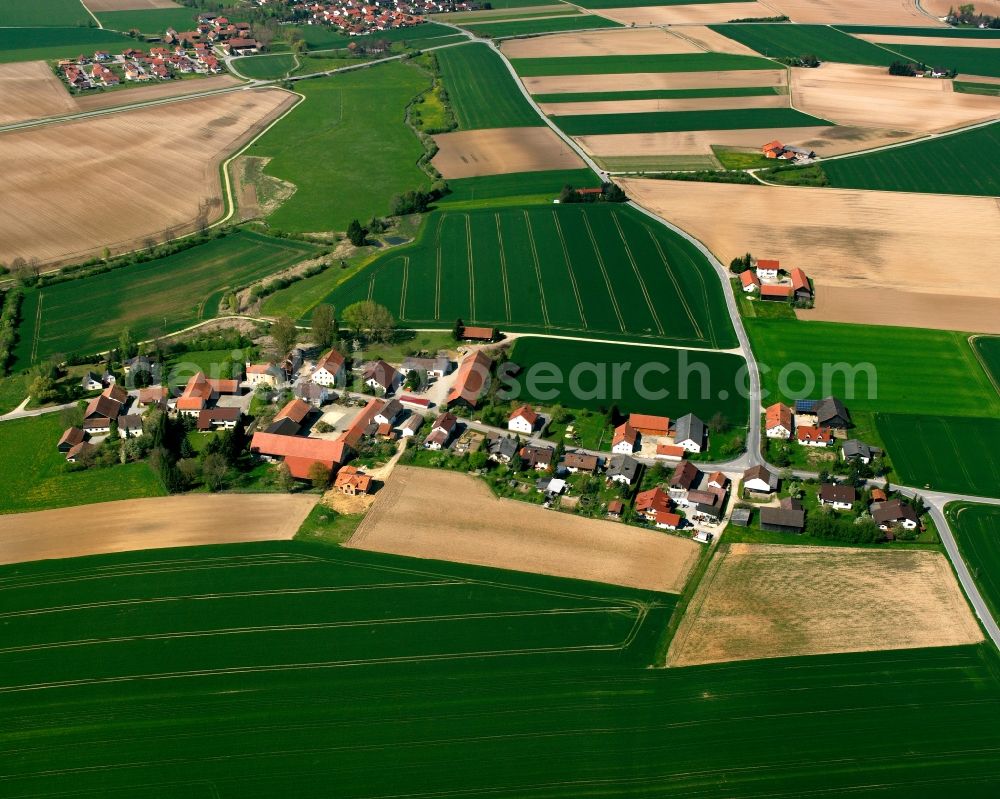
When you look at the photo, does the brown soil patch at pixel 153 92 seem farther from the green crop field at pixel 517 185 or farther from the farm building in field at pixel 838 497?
the farm building in field at pixel 838 497

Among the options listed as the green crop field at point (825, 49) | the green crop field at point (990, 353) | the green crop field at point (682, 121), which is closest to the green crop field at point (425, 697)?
the green crop field at point (990, 353)

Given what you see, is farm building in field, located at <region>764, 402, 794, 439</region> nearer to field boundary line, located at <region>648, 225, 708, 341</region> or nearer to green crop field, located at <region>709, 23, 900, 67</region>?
field boundary line, located at <region>648, 225, 708, 341</region>

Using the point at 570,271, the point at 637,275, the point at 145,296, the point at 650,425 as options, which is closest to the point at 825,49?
the point at 637,275

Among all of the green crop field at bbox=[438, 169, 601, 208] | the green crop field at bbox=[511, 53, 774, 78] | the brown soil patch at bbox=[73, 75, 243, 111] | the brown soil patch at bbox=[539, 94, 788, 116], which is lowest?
the green crop field at bbox=[438, 169, 601, 208]

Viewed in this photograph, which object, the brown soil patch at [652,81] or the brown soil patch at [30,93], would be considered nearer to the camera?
the brown soil patch at [30,93]

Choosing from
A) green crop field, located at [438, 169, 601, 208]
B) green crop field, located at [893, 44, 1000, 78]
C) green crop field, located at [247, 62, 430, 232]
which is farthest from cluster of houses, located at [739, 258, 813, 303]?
green crop field, located at [893, 44, 1000, 78]
